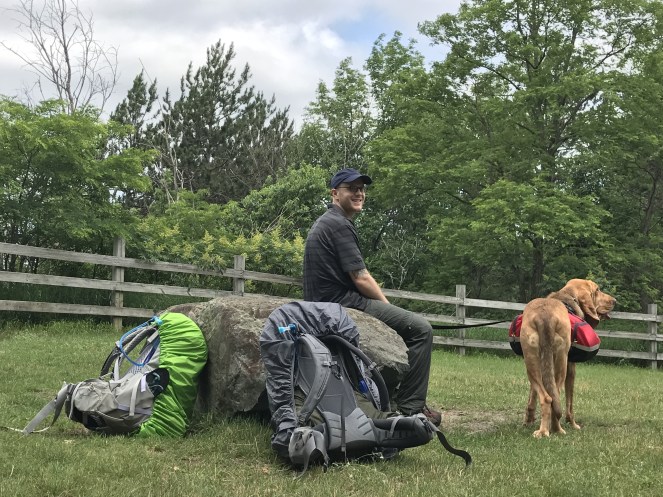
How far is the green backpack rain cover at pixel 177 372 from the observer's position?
452cm

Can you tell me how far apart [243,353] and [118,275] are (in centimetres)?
752

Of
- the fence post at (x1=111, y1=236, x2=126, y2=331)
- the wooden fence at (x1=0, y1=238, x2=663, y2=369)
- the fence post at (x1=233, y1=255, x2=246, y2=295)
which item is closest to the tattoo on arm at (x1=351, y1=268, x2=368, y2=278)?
the wooden fence at (x1=0, y1=238, x2=663, y2=369)

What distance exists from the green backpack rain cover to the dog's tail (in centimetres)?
289

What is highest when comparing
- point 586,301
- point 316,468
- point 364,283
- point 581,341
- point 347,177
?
point 347,177

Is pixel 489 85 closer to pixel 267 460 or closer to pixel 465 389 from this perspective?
pixel 465 389

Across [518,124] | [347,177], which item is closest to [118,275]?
[347,177]

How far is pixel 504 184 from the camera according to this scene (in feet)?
53.1

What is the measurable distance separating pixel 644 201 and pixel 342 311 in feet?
57.9

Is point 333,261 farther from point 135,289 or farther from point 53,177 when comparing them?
point 53,177

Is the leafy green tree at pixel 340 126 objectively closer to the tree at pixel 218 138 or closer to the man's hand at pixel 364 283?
the tree at pixel 218 138

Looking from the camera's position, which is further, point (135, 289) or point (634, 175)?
point (634, 175)

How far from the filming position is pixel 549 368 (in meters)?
5.36

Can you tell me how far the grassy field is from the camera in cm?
329

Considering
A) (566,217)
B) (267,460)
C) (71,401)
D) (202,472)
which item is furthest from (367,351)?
(566,217)
